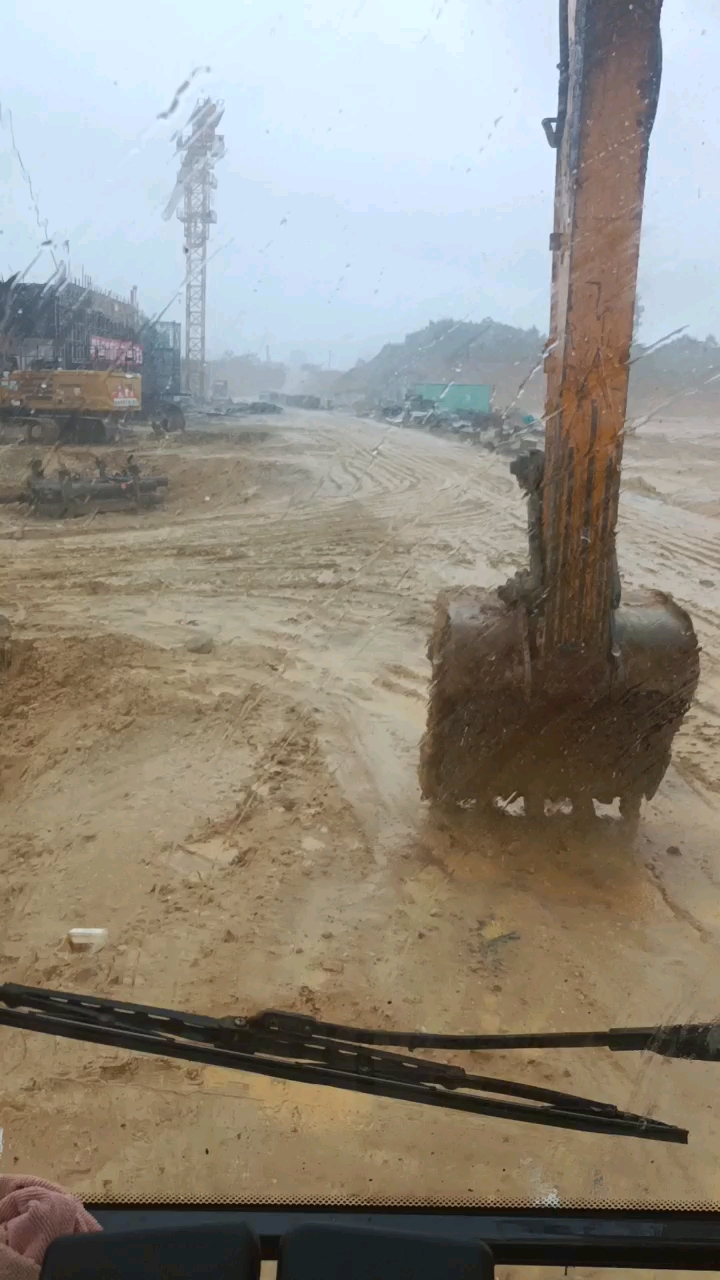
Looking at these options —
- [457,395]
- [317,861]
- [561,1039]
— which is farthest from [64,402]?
[561,1039]

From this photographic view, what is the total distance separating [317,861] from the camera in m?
3.28

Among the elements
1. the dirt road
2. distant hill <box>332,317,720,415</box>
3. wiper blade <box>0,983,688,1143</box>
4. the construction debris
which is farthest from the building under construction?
the construction debris

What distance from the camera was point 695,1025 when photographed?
1872 mm

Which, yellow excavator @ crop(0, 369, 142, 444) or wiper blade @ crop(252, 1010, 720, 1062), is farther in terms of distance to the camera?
yellow excavator @ crop(0, 369, 142, 444)

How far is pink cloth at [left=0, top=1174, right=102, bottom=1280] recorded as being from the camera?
136 cm

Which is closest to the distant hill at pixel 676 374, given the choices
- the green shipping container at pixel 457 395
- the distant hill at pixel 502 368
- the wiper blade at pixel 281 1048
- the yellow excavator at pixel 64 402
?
the distant hill at pixel 502 368

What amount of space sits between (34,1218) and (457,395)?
5184 millimetres

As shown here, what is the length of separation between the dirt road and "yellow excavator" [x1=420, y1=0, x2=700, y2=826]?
29 cm

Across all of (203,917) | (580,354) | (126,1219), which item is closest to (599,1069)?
(126,1219)

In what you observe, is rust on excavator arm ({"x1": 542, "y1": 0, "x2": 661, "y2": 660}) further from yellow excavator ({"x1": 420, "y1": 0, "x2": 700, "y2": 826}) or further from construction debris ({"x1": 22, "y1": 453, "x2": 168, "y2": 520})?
construction debris ({"x1": 22, "y1": 453, "x2": 168, "y2": 520})

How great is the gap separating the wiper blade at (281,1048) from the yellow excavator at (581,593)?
66.6 inches

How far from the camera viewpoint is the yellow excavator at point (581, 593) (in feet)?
8.61

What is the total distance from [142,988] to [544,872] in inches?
58.8

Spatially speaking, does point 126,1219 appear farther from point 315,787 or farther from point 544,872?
point 315,787
